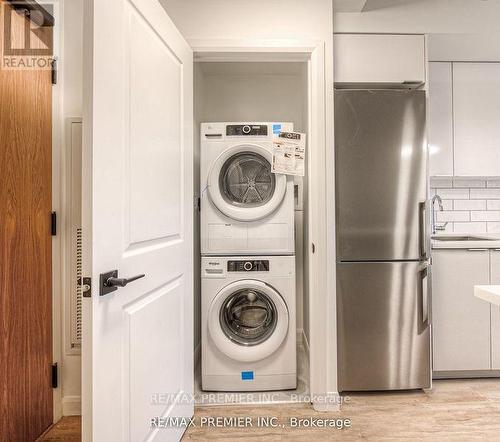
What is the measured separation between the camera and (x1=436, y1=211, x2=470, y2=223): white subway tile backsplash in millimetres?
2742

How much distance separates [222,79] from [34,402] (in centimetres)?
269

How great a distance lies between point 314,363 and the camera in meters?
1.90

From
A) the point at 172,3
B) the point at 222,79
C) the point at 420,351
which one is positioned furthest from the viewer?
the point at 222,79

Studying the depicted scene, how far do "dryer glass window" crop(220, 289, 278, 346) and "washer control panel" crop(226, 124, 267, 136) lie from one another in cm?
102

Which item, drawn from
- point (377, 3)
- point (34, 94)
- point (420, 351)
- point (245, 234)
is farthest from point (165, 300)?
point (377, 3)

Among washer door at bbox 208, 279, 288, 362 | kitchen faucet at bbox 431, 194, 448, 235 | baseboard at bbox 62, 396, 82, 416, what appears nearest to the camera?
baseboard at bbox 62, 396, 82, 416

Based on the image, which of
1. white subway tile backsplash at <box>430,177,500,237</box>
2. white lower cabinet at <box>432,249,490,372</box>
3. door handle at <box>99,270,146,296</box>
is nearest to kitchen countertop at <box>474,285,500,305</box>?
door handle at <box>99,270,146,296</box>

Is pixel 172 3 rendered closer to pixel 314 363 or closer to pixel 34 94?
pixel 34 94

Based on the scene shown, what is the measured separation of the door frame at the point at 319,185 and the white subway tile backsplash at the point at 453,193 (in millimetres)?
1432

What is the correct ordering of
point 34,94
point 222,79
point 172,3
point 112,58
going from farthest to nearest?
1. point 222,79
2. point 172,3
3. point 34,94
4. point 112,58

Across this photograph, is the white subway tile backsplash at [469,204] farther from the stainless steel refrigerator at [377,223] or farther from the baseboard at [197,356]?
the baseboard at [197,356]

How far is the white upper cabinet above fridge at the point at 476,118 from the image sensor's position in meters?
2.47

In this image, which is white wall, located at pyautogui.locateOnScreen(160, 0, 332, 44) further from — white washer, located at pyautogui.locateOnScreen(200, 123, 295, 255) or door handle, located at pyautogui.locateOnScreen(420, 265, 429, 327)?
door handle, located at pyautogui.locateOnScreen(420, 265, 429, 327)

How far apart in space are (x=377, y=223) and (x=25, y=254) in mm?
1895
